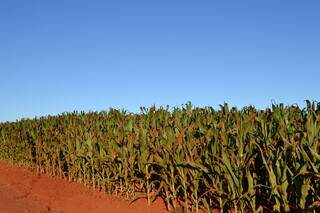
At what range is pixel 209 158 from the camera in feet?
27.2

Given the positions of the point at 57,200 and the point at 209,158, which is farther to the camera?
the point at 57,200

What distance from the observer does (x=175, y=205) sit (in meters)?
9.52

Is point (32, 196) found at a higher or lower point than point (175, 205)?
higher

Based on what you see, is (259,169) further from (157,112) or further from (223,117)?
(157,112)

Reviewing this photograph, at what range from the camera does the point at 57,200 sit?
12.5 meters

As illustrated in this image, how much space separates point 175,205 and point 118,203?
1886 millimetres

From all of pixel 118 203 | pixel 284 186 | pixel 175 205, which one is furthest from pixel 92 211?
pixel 284 186

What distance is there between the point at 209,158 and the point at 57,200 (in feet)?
18.6

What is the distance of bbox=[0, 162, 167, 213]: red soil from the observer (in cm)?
1057

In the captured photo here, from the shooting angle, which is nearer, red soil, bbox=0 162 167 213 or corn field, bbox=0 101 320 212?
corn field, bbox=0 101 320 212

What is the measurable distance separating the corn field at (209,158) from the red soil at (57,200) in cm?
28

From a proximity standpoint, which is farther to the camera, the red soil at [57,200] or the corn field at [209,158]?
the red soil at [57,200]

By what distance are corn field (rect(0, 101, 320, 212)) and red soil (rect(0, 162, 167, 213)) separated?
0.28 metres

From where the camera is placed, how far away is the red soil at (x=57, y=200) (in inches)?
416
